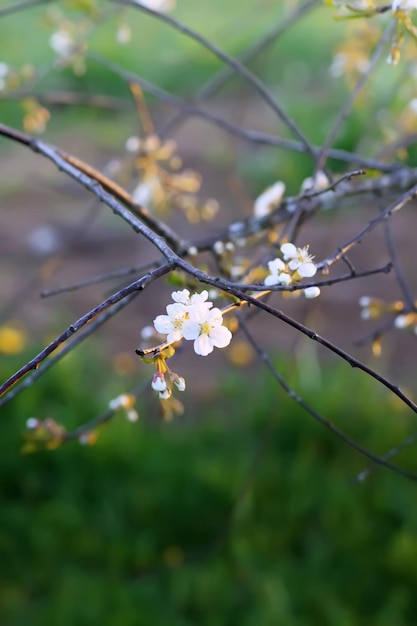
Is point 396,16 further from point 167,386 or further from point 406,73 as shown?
point 406,73

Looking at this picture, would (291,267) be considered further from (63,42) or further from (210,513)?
(210,513)

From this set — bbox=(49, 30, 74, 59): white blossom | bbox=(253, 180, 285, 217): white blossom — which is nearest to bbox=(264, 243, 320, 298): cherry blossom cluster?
bbox=(253, 180, 285, 217): white blossom

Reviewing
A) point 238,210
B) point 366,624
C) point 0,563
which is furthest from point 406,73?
point 238,210

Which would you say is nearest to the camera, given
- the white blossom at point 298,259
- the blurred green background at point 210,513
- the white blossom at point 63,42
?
the white blossom at point 298,259

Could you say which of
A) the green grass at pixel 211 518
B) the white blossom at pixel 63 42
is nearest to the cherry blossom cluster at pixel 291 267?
the green grass at pixel 211 518

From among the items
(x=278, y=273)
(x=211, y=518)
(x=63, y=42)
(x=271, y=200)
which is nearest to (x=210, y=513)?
(x=211, y=518)

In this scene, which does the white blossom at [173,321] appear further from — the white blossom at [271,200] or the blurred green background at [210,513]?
the blurred green background at [210,513]

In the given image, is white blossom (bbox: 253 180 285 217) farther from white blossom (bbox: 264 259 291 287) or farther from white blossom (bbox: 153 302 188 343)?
white blossom (bbox: 153 302 188 343)
